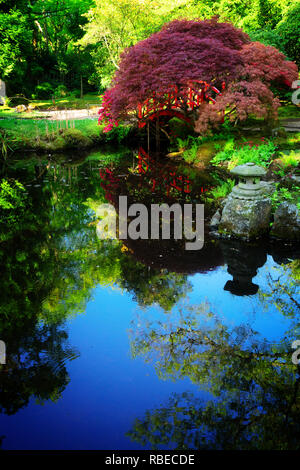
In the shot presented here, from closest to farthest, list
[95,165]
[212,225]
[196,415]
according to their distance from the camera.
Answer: [196,415] < [212,225] < [95,165]

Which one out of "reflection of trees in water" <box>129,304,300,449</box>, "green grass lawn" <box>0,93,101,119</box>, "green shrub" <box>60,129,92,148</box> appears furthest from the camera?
"green grass lawn" <box>0,93,101,119</box>

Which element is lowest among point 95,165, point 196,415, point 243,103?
point 196,415

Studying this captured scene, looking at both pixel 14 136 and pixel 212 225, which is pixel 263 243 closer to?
pixel 212 225

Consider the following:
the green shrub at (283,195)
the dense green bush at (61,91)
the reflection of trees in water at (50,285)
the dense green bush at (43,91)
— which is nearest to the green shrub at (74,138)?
the reflection of trees in water at (50,285)

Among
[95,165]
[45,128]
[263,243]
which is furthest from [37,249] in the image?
[45,128]

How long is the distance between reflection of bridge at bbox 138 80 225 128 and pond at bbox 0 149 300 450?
640 cm

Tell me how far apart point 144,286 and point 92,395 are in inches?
82.2

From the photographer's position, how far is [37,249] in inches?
260

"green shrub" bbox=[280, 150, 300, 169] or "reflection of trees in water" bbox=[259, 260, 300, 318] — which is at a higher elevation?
"green shrub" bbox=[280, 150, 300, 169]

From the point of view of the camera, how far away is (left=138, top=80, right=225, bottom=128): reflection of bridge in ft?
39.0

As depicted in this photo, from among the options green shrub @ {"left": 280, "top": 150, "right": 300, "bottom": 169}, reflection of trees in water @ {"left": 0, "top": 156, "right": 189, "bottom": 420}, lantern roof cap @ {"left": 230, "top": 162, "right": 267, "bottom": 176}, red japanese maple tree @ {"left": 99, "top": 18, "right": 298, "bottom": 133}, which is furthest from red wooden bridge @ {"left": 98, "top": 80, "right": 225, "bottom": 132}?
reflection of trees in water @ {"left": 0, "top": 156, "right": 189, "bottom": 420}

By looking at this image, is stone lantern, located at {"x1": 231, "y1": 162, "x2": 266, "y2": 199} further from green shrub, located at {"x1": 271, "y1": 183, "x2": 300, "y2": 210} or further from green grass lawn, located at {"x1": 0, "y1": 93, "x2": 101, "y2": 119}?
green grass lawn, located at {"x1": 0, "y1": 93, "x2": 101, "y2": 119}

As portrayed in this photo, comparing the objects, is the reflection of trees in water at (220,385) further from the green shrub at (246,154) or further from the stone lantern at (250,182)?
the green shrub at (246,154)

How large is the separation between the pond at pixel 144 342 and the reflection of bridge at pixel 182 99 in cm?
640
